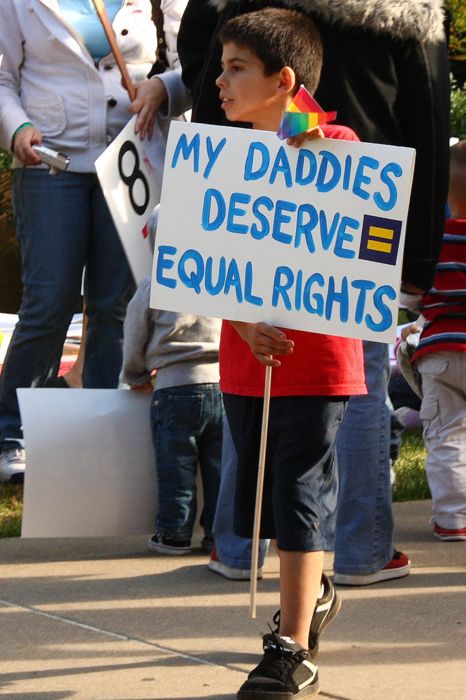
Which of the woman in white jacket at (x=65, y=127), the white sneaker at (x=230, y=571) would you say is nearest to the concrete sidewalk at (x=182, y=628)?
the white sneaker at (x=230, y=571)

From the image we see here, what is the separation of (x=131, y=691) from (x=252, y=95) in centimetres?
146

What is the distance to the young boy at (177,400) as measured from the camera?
4.86m

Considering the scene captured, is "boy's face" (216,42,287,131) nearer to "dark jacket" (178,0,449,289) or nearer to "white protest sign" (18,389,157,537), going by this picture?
"dark jacket" (178,0,449,289)

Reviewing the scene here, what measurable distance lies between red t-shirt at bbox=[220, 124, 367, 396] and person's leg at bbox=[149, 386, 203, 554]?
124 centimetres

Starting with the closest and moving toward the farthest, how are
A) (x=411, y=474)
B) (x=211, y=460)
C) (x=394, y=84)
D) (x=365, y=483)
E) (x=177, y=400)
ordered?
(x=394, y=84), (x=365, y=483), (x=177, y=400), (x=211, y=460), (x=411, y=474)

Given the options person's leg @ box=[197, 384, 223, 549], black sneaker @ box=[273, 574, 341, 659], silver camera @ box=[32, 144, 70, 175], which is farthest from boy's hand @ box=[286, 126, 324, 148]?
silver camera @ box=[32, 144, 70, 175]

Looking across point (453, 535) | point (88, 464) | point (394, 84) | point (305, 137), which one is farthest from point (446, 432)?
point (305, 137)

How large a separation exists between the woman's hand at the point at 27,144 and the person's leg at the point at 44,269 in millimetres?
124

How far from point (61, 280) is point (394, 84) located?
6.39ft

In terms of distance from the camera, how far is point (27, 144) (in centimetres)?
542

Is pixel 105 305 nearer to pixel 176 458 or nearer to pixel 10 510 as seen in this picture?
pixel 10 510

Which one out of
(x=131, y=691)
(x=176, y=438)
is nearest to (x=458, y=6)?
(x=176, y=438)

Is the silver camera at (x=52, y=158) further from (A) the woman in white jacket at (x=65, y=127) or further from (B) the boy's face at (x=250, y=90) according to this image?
(B) the boy's face at (x=250, y=90)

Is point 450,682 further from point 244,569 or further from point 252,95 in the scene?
point 252,95
